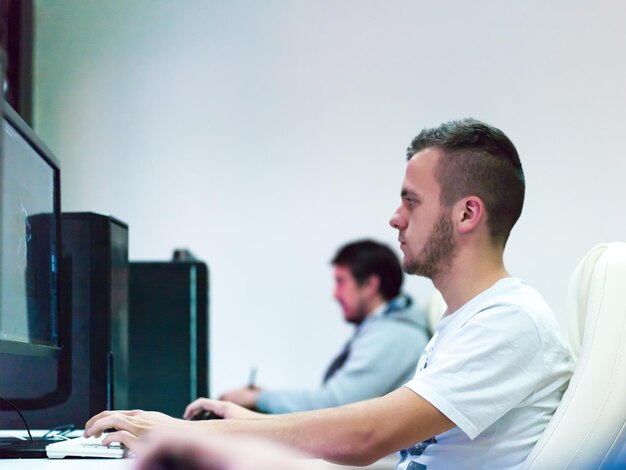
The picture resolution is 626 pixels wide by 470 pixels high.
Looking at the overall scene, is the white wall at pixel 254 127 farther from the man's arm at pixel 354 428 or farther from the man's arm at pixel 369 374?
the man's arm at pixel 354 428

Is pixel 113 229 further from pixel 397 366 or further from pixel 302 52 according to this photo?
pixel 302 52

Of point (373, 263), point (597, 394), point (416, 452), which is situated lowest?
point (416, 452)

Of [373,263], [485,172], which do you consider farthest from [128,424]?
[373,263]

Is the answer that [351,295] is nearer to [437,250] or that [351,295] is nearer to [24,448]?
[437,250]

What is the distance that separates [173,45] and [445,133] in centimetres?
234

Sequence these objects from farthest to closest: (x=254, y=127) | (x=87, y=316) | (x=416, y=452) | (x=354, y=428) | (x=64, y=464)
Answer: (x=254, y=127), (x=87, y=316), (x=416, y=452), (x=354, y=428), (x=64, y=464)

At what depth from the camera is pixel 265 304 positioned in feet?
11.5

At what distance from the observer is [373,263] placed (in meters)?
3.37

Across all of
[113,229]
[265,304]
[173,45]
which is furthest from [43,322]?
[173,45]

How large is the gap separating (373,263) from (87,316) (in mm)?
1919

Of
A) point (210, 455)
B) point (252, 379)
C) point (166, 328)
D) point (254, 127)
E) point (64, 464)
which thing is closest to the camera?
point (210, 455)

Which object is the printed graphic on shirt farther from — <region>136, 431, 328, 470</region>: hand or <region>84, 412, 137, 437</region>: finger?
<region>136, 431, 328, 470</region>: hand

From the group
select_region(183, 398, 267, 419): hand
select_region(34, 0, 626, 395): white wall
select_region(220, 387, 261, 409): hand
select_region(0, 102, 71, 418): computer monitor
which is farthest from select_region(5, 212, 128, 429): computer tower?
select_region(34, 0, 626, 395): white wall

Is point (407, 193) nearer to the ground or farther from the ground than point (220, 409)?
farther from the ground
